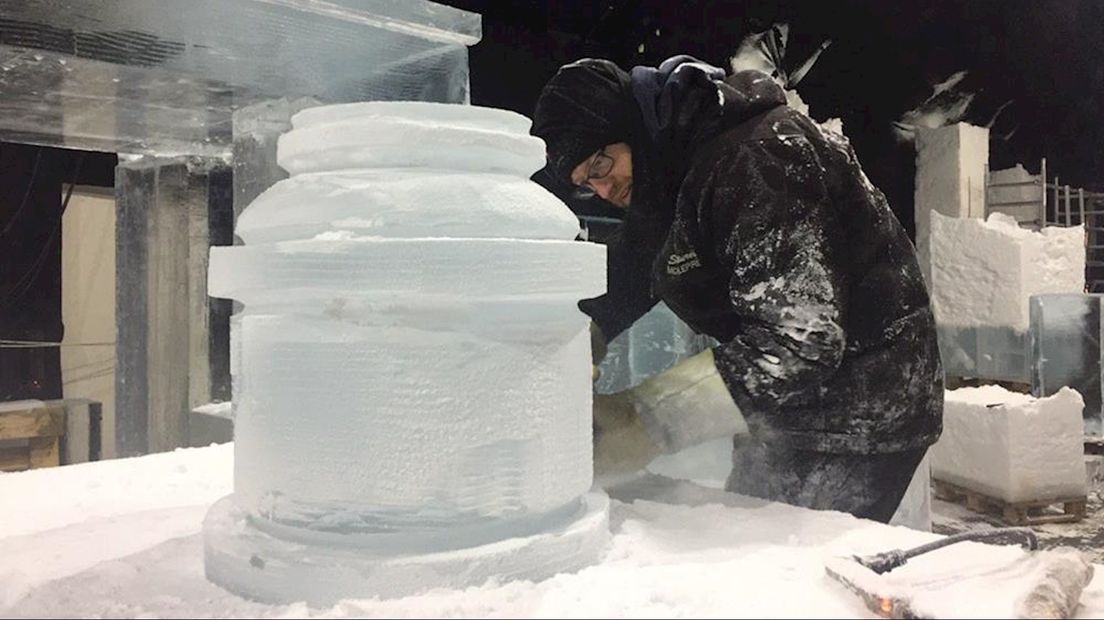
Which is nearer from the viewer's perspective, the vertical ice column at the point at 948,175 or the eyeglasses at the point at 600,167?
the eyeglasses at the point at 600,167

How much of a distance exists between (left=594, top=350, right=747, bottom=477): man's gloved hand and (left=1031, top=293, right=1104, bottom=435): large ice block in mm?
5730

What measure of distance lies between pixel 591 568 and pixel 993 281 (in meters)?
7.15

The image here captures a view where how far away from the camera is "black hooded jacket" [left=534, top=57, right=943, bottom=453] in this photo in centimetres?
165

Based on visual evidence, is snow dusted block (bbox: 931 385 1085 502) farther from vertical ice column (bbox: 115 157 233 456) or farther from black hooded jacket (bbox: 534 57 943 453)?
vertical ice column (bbox: 115 157 233 456)

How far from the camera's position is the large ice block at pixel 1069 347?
20.5 ft

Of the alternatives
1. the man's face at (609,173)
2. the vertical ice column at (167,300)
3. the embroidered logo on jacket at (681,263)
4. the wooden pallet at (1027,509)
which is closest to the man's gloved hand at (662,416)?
the embroidered logo on jacket at (681,263)

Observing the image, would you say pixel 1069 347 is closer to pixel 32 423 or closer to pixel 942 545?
pixel 942 545

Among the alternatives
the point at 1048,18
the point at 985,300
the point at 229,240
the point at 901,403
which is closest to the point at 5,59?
the point at 229,240

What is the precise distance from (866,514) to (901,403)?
261 mm

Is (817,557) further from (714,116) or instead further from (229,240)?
(229,240)

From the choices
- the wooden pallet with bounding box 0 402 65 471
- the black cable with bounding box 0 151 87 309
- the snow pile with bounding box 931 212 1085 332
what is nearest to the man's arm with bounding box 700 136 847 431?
the wooden pallet with bounding box 0 402 65 471

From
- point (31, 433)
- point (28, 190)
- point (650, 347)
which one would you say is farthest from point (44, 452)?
point (650, 347)

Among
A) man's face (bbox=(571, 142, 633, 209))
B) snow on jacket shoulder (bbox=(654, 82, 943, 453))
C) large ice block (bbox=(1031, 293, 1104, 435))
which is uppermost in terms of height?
man's face (bbox=(571, 142, 633, 209))

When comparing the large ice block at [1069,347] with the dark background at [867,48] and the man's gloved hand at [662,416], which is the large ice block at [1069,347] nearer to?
the dark background at [867,48]
